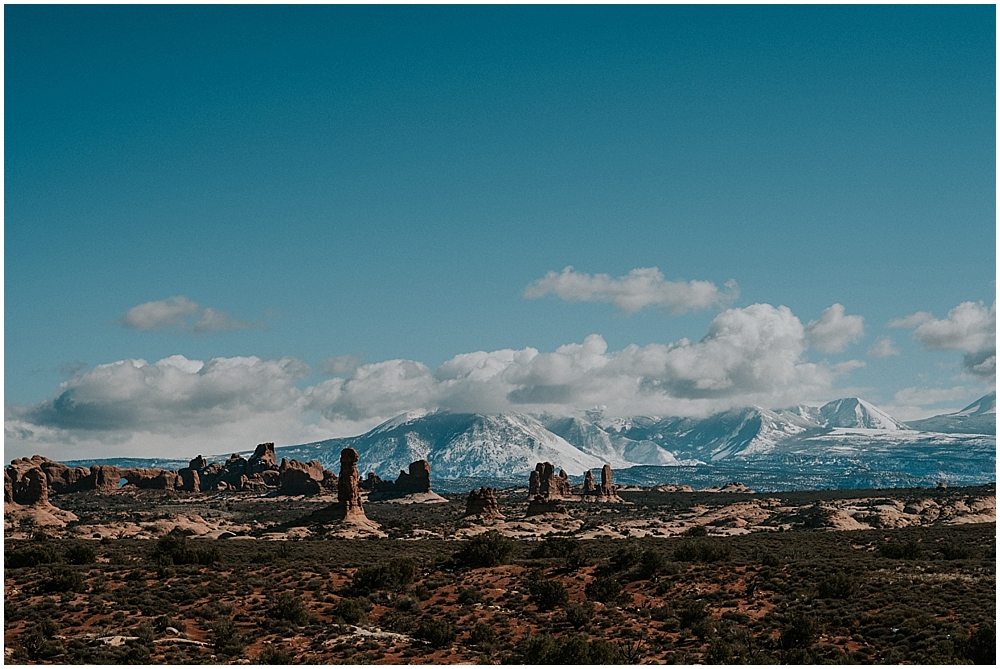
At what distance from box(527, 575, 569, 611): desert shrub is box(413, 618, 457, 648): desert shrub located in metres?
5.43

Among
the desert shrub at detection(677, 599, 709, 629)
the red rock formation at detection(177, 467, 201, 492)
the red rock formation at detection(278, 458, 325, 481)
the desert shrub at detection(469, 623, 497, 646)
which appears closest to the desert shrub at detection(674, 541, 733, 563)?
the desert shrub at detection(677, 599, 709, 629)

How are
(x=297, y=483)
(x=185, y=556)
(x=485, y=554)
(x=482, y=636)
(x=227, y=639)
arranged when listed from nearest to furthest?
1. (x=227, y=639)
2. (x=482, y=636)
3. (x=485, y=554)
4. (x=185, y=556)
5. (x=297, y=483)

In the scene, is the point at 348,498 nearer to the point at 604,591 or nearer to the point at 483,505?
the point at 483,505

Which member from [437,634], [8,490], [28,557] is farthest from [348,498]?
[437,634]

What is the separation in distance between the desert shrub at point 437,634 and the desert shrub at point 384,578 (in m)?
7.29

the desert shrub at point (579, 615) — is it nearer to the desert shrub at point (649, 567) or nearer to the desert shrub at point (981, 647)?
the desert shrub at point (649, 567)

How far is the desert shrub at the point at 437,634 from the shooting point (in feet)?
108

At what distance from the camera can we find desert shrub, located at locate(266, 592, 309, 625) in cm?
3547

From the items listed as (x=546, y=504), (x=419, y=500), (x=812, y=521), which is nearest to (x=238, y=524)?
(x=546, y=504)

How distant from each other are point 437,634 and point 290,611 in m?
6.90

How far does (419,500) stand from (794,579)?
127 meters

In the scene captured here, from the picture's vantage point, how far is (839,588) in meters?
36.8

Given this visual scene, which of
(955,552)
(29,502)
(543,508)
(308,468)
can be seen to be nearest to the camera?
(955,552)

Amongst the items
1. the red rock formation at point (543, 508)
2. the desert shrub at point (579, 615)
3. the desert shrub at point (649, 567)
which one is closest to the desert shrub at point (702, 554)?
the desert shrub at point (649, 567)
